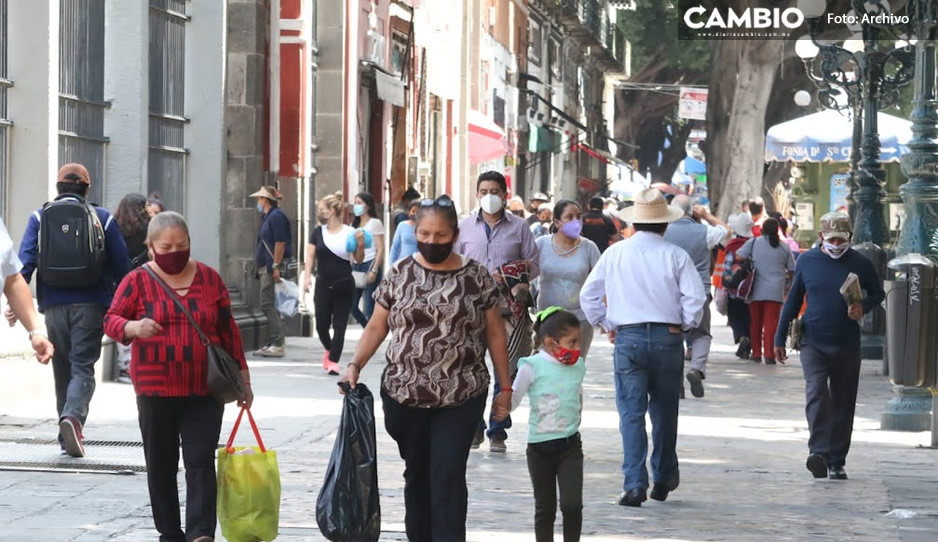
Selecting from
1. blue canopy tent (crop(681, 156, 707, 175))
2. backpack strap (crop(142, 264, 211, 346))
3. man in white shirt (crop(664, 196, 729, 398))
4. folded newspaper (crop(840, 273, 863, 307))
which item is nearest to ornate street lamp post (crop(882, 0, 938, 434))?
man in white shirt (crop(664, 196, 729, 398))

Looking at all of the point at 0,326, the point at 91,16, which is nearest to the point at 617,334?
the point at 0,326

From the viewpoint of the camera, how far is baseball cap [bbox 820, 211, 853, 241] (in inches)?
462

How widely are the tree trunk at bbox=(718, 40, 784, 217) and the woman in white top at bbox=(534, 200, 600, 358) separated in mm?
25457

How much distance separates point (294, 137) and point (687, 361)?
544 cm

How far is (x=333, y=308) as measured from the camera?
18375 mm

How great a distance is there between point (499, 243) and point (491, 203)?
266 millimetres

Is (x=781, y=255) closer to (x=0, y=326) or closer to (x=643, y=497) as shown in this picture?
(x=0, y=326)

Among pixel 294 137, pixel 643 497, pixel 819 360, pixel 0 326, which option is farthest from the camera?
pixel 294 137

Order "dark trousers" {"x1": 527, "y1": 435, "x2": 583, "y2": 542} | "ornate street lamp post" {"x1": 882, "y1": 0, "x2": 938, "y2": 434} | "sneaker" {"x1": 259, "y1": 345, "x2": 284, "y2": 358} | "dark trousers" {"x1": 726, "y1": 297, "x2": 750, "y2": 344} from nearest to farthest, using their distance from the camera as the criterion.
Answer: "dark trousers" {"x1": 527, "y1": 435, "x2": 583, "y2": 542} → "ornate street lamp post" {"x1": 882, "y1": 0, "x2": 938, "y2": 434} → "sneaker" {"x1": 259, "y1": 345, "x2": 284, "y2": 358} → "dark trousers" {"x1": 726, "y1": 297, "x2": 750, "y2": 344}

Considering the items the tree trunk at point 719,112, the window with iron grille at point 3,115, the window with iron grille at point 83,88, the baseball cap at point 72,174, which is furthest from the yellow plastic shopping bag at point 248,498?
the tree trunk at point 719,112

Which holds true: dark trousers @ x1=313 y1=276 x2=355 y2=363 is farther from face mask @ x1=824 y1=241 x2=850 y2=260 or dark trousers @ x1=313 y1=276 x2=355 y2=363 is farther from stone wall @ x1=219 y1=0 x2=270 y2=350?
face mask @ x1=824 y1=241 x2=850 y2=260

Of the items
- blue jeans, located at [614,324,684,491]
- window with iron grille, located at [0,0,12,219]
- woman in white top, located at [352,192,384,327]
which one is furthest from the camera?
woman in white top, located at [352,192,384,327]

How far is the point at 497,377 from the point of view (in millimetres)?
8195

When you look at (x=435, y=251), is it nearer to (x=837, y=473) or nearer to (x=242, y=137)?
(x=837, y=473)
